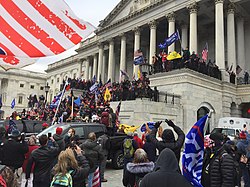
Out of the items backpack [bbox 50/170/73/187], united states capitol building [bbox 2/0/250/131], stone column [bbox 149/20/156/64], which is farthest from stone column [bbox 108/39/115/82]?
backpack [bbox 50/170/73/187]

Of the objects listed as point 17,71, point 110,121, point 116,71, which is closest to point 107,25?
point 116,71

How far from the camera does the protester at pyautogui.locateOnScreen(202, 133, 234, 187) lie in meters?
4.16

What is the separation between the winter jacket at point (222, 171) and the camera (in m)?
4.15

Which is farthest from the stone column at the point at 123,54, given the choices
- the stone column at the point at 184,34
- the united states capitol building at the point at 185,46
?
the stone column at the point at 184,34

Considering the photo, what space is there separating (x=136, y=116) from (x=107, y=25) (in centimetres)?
2693

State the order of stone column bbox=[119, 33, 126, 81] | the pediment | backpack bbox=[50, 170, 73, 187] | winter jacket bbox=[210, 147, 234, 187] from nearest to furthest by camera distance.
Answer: backpack bbox=[50, 170, 73, 187] → winter jacket bbox=[210, 147, 234, 187] → the pediment → stone column bbox=[119, 33, 126, 81]

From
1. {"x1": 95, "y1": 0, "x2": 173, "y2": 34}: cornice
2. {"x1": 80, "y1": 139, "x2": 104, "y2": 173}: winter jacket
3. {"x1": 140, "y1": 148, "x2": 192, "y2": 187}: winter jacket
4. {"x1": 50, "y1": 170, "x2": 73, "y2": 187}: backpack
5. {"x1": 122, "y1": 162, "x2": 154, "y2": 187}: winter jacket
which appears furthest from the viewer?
{"x1": 95, "y1": 0, "x2": 173, "y2": 34}: cornice

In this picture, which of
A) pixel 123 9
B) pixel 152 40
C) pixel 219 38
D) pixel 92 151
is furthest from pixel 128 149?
pixel 123 9

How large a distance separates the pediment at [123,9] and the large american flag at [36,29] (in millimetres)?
30723

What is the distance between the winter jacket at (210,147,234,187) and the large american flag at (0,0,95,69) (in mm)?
3509

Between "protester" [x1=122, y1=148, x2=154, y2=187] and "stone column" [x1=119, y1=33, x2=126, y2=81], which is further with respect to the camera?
"stone column" [x1=119, y1=33, x2=126, y2=81]

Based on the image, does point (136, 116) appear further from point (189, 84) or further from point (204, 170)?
point (204, 170)

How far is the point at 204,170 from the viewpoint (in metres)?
4.66

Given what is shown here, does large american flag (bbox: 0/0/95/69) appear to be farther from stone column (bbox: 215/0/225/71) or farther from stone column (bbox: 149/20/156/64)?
stone column (bbox: 149/20/156/64)
